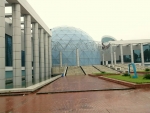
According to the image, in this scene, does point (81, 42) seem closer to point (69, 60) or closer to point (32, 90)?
point (69, 60)

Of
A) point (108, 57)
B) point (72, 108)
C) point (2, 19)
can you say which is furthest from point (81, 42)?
point (72, 108)

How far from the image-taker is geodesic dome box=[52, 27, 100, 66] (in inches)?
2104

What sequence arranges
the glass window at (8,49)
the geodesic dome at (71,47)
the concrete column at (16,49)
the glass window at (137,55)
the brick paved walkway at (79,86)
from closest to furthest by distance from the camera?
the brick paved walkway at (79,86)
the concrete column at (16,49)
the glass window at (8,49)
the geodesic dome at (71,47)
the glass window at (137,55)

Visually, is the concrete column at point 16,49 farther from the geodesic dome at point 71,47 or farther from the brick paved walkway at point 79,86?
the geodesic dome at point 71,47

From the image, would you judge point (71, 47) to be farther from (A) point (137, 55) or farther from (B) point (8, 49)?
(A) point (137, 55)

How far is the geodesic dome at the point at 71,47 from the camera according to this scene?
53.4 m

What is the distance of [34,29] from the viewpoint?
28531 mm

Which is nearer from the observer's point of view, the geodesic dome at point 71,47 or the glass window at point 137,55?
the geodesic dome at point 71,47

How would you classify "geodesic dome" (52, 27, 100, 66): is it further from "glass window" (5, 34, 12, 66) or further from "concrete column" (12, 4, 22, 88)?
"concrete column" (12, 4, 22, 88)

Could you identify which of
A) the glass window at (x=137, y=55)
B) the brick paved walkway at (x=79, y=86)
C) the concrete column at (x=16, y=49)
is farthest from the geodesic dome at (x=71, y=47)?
the brick paved walkway at (x=79, y=86)

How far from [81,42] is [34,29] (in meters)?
28.0

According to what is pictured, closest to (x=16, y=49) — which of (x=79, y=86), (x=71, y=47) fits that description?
(x=79, y=86)

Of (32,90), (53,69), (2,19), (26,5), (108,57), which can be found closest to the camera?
(32,90)

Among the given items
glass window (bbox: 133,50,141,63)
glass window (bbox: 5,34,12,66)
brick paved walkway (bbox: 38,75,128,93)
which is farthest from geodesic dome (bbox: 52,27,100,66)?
brick paved walkway (bbox: 38,75,128,93)
